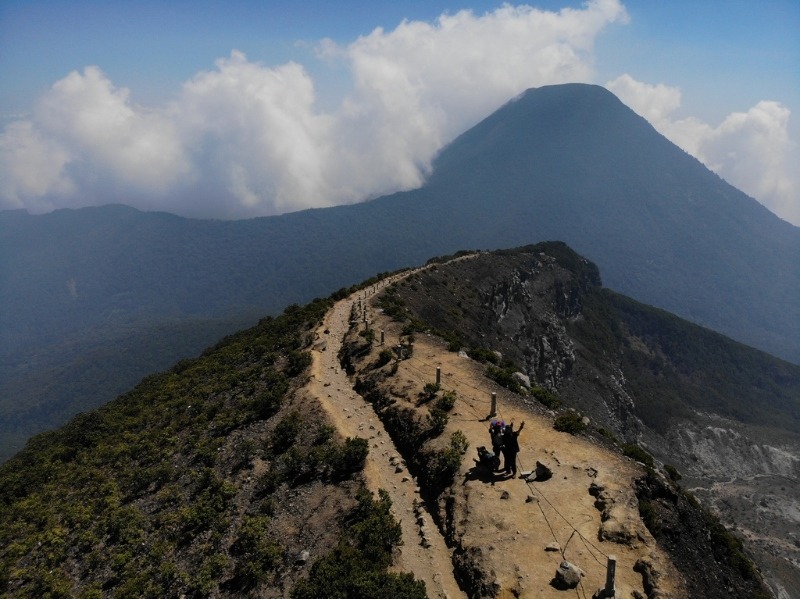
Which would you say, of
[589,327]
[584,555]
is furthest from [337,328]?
[589,327]

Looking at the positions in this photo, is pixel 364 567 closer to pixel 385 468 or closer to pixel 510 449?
pixel 385 468

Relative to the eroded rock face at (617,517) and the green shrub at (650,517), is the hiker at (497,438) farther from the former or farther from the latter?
the green shrub at (650,517)

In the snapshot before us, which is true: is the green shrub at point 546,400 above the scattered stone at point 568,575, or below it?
above

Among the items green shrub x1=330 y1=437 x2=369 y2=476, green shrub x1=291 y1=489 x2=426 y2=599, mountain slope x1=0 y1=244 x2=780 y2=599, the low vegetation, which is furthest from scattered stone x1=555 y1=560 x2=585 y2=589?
green shrub x1=330 y1=437 x2=369 y2=476

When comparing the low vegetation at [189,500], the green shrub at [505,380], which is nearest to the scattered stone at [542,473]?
the low vegetation at [189,500]

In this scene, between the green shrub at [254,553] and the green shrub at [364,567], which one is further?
the green shrub at [254,553]

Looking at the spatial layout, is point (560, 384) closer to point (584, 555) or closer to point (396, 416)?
point (396, 416)
